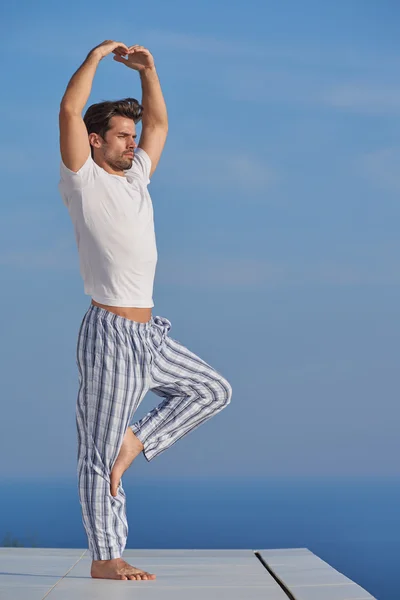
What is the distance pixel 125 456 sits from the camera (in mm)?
2883

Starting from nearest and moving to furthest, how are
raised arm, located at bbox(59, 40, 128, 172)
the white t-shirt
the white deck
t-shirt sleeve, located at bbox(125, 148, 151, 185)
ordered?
the white deck, raised arm, located at bbox(59, 40, 128, 172), the white t-shirt, t-shirt sleeve, located at bbox(125, 148, 151, 185)

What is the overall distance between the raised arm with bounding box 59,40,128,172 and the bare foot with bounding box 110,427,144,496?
860mm

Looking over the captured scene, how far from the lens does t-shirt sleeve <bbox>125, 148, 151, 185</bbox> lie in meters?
3.06

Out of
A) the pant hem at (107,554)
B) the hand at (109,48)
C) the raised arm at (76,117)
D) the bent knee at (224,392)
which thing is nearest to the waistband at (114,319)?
the bent knee at (224,392)

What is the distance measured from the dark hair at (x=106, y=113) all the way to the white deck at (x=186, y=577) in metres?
1.40

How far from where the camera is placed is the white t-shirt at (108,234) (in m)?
2.84

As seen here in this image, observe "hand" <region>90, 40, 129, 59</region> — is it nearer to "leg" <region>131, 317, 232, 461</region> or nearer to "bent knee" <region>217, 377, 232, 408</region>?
"leg" <region>131, 317, 232, 461</region>

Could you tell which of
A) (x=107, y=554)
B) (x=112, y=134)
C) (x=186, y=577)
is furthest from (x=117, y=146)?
(x=186, y=577)

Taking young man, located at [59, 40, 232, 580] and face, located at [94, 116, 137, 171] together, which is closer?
young man, located at [59, 40, 232, 580]

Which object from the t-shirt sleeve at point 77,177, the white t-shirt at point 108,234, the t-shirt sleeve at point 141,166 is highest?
the t-shirt sleeve at point 141,166

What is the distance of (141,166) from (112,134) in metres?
0.16

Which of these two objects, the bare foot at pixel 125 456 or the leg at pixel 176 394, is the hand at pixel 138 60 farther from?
the bare foot at pixel 125 456

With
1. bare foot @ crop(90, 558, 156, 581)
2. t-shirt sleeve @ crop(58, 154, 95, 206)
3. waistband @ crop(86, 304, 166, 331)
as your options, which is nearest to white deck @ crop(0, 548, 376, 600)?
bare foot @ crop(90, 558, 156, 581)

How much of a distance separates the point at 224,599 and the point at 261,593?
0.56 feet
